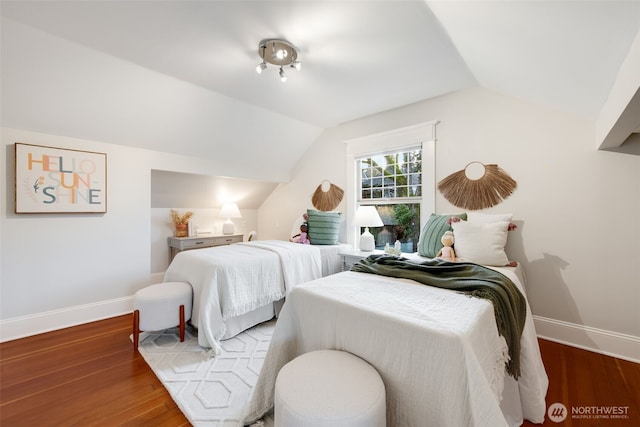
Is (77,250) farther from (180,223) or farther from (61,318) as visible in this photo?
(180,223)

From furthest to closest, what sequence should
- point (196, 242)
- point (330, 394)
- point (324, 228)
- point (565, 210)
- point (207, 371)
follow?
1. point (196, 242)
2. point (324, 228)
3. point (565, 210)
4. point (207, 371)
5. point (330, 394)

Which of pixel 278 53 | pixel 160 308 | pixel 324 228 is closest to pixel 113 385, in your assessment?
pixel 160 308

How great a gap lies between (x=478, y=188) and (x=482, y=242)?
0.75 meters

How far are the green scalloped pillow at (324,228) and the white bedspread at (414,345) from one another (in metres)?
1.96

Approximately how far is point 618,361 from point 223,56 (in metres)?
3.99

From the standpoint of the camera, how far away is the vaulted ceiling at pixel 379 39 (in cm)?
135

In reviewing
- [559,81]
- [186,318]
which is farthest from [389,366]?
[559,81]

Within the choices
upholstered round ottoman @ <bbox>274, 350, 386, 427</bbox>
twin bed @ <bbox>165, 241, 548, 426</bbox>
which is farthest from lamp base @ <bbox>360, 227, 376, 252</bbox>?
upholstered round ottoman @ <bbox>274, 350, 386, 427</bbox>

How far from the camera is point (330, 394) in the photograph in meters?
0.98

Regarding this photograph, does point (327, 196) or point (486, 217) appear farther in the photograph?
point (327, 196)

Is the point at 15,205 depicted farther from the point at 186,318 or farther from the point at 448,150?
the point at 448,150

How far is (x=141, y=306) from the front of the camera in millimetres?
2160

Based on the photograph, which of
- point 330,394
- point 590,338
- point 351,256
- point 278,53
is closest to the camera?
point 330,394

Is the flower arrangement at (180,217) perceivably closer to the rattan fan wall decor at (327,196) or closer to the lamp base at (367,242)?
the rattan fan wall decor at (327,196)
